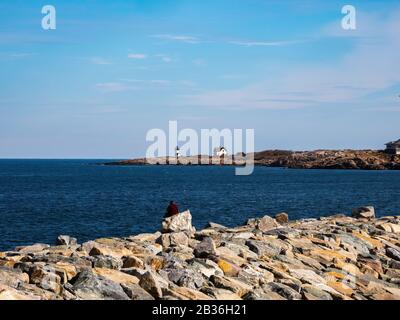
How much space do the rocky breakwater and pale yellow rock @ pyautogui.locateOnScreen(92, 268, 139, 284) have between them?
2 centimetres

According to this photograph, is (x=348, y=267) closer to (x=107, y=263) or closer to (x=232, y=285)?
(x=232, y=285)

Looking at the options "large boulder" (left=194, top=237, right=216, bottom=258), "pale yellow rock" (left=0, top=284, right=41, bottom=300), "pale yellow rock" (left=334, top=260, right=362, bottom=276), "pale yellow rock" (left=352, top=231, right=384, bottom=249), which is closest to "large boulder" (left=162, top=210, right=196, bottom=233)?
"large boulder" (left=194, top=237, right=216, bottom=258)

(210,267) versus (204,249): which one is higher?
(204,249)

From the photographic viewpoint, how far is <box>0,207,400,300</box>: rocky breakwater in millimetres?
10875

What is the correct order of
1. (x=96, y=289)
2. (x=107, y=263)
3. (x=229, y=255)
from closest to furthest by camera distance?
1. (x=96, y=289)
2. (x=107, y=263)
3. (x=229, y=255)

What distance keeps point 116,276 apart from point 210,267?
2393 mm

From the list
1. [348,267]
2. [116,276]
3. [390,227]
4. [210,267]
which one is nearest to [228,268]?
[210,267]

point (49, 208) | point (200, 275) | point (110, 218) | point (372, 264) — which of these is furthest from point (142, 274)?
point (49, 208)

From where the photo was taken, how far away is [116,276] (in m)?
11.8

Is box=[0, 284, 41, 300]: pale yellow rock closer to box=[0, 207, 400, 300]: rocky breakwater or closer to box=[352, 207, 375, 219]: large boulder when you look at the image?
box=[0, 207, 400, 300]: rocky breakwater

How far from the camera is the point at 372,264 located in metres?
17.1
